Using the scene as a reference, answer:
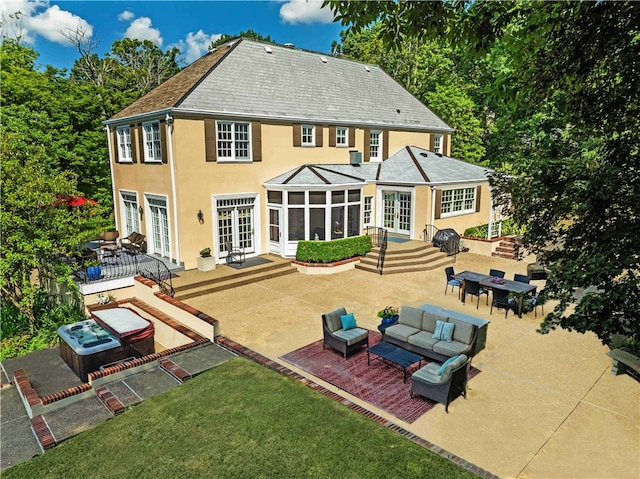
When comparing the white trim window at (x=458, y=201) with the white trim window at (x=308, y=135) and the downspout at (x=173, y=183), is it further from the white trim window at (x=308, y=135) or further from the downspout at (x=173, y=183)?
the downspout at (x=173, y=183)

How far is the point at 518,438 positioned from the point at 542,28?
643 centimetres

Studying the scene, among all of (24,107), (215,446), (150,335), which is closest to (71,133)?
(24,107)

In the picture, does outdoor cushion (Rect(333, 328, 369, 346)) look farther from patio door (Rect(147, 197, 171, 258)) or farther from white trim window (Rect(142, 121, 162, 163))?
white trim window (Rect(142, 121, 162, 163))

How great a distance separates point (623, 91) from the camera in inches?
189

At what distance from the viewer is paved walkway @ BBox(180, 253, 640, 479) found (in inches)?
266

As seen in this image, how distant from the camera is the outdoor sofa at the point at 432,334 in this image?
9.39 m

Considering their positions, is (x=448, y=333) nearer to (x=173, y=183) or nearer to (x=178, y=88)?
(x=173, y=183)

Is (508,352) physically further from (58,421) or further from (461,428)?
(58,421)

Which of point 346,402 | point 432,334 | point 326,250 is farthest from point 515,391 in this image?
point 326,250

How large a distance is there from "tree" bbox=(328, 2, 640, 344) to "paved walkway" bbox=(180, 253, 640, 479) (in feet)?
10.6

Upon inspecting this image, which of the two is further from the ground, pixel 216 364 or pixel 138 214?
pixel 138 214

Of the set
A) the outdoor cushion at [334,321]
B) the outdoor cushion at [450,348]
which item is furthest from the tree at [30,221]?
the outdoor cushion at [450,348]

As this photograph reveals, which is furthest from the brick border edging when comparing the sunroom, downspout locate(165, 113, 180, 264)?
the sunroom

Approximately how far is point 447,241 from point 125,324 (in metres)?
15.3
